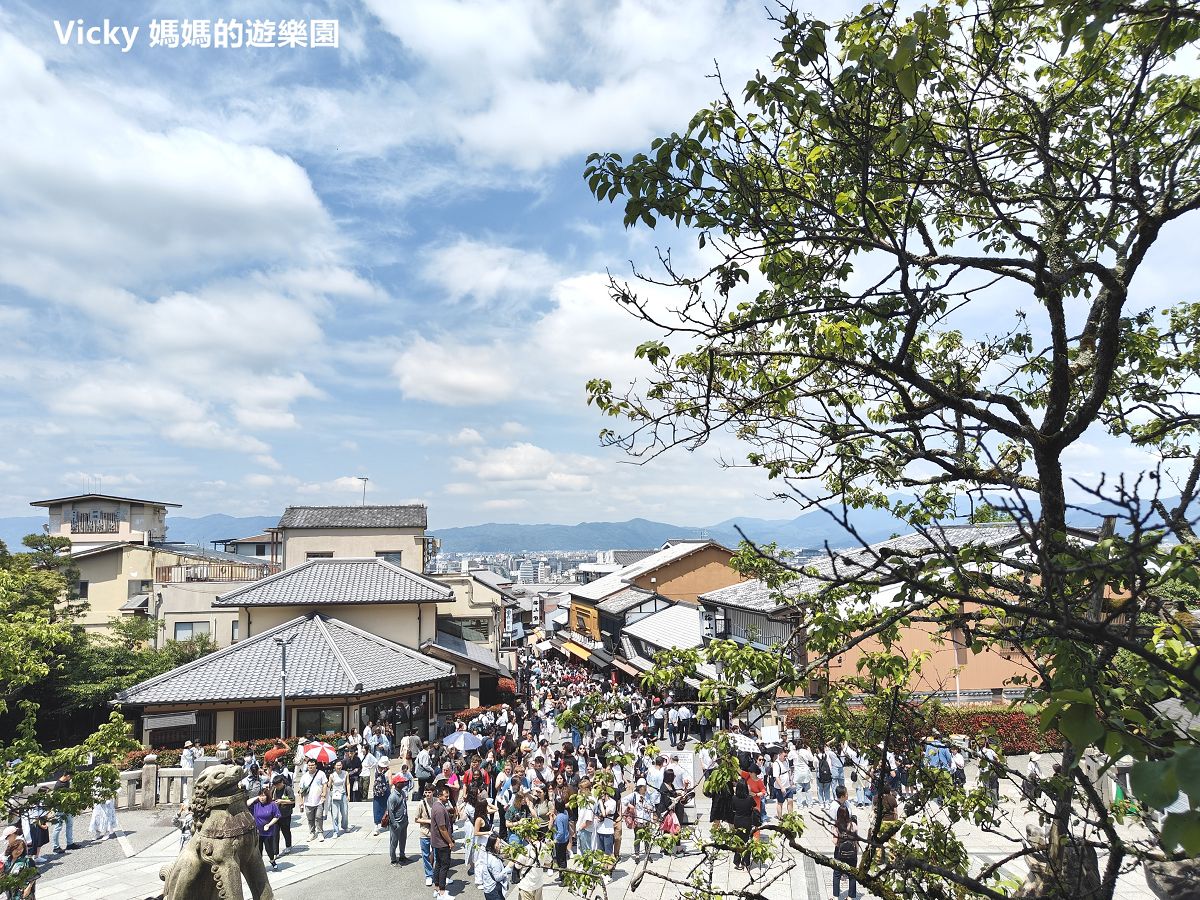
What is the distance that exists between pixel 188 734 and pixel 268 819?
1557cm

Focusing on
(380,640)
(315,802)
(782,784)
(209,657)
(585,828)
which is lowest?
(782,784)

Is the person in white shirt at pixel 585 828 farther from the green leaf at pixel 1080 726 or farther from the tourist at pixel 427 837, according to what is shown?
the green leaf at pixel 1080 726

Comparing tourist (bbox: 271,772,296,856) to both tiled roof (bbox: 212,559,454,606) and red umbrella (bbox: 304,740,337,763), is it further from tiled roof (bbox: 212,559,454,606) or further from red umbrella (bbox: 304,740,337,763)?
tiled roof (bbox: 212,559,454,606)

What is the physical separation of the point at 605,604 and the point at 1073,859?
53.9 metres

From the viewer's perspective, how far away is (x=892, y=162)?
5.23m

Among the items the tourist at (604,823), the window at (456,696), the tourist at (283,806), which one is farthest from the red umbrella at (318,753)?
the window at (456,696)

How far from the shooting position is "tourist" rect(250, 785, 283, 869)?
49.8 feet

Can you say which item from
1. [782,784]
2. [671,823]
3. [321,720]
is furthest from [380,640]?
[671,823]

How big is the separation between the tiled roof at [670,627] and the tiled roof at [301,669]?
46.6ft

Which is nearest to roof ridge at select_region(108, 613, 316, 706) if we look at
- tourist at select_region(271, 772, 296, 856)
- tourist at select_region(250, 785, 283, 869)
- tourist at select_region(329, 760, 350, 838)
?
tourist at select_region(271, 772, 296, 856)

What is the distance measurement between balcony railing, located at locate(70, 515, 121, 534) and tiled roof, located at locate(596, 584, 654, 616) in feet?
120

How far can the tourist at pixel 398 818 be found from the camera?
16094 millimetres

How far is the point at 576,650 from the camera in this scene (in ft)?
208

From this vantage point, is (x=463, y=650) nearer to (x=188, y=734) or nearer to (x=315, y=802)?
(x=188, y=734)
